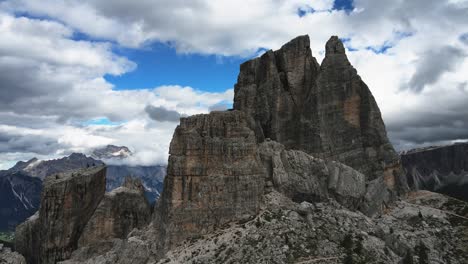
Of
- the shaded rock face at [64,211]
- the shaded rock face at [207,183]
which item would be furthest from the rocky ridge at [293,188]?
the shaded rock face at [64,211]

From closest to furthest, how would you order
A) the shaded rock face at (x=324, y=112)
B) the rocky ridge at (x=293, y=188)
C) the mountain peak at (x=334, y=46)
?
the rocky ridge at (x=293, y=188) < the shaded rock face at (x=324, y=112) < the mountain peak at (x=334, y=46)

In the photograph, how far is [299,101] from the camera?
366 feet

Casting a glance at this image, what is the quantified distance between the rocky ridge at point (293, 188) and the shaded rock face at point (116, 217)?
297cm

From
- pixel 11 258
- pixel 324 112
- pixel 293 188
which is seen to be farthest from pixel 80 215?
pixel 324 112

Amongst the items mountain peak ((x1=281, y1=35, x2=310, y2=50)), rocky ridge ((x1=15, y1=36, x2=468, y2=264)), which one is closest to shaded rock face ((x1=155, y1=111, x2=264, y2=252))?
rocky ridge ((x1=15, y1=36, x2=468, y2=264))

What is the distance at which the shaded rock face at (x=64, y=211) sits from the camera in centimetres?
10262

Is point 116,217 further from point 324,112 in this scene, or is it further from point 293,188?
point 324,112

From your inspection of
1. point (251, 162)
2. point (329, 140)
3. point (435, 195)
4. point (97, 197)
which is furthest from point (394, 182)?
point (97, 197)

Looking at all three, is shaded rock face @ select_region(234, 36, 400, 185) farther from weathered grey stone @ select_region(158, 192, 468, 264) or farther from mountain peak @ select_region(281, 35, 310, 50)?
weathered grey stone @ select_region(158, 192, 468, 264)

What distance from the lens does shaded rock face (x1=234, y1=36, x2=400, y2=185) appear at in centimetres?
10494

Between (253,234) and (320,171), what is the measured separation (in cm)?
2555

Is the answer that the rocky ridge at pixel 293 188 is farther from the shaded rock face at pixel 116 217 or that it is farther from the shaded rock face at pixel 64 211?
the shaded rock face at pixel 64 211

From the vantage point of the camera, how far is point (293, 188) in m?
94.3

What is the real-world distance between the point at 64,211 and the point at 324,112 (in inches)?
2770
